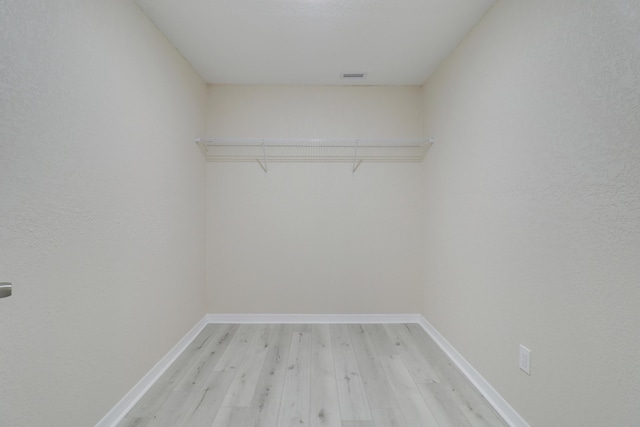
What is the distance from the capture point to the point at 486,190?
187 centimetres

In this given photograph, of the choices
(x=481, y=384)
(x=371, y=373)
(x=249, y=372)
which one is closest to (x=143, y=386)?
(x=249, y=372)

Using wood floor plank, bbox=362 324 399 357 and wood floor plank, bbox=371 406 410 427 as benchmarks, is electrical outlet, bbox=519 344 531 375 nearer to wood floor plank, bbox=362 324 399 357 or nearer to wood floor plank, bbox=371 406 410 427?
wood floor plank, bbox=371 406 410 427

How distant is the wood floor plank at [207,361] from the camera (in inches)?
76.7

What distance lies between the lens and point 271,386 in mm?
1933

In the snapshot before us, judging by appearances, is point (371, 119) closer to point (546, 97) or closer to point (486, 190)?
point (486, 190)

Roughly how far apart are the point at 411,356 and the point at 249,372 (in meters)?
1.27

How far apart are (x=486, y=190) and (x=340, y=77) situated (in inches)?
67.0

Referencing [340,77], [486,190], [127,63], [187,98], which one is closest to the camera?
[127,63]

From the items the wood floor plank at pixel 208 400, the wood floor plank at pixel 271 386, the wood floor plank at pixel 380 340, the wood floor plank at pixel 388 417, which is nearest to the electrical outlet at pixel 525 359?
the wood floor plank at pixel 388 417

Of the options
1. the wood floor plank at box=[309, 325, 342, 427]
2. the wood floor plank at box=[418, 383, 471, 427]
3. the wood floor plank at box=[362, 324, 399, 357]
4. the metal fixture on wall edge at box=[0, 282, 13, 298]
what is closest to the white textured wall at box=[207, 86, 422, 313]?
the wood floor plank at box=[362, 324, 399, 357]

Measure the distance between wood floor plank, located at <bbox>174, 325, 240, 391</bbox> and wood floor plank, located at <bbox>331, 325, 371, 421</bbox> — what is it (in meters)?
0.93

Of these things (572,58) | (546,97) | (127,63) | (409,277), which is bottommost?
(409,277)

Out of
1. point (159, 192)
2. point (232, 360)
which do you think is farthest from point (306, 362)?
point (159, 192)

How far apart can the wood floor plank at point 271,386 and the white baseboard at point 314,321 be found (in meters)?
0.38
